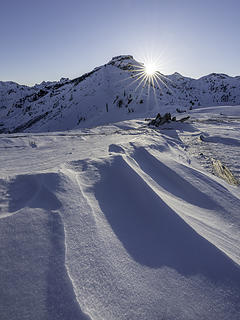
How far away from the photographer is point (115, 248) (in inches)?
40.8

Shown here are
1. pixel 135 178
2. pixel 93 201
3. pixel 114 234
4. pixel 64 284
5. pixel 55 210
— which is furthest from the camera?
pixel 135 178

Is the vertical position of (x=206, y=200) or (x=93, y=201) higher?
(x=93, y=201)

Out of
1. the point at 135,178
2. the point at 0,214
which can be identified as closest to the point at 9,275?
the point at 0,214

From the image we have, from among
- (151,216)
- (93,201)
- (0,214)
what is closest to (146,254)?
(151,216)

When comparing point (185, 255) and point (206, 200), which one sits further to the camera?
point (206, 200)

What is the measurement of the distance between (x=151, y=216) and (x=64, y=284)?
742 millimetres

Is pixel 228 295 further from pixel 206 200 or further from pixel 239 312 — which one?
pixel 206 200

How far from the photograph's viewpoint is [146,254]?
3.41 ft

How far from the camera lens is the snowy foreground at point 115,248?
2.46 ft

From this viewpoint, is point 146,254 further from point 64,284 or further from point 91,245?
point 64,284

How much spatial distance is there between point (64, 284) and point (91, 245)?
25cm

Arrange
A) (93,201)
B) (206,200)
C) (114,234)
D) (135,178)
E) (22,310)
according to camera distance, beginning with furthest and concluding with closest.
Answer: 1. (135,178)
2. (206,200)
3. (93,201)
4. (114,234)
5. (22,310)

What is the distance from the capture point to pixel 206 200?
1.68m

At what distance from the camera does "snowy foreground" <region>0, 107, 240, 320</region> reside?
2.46 feet
